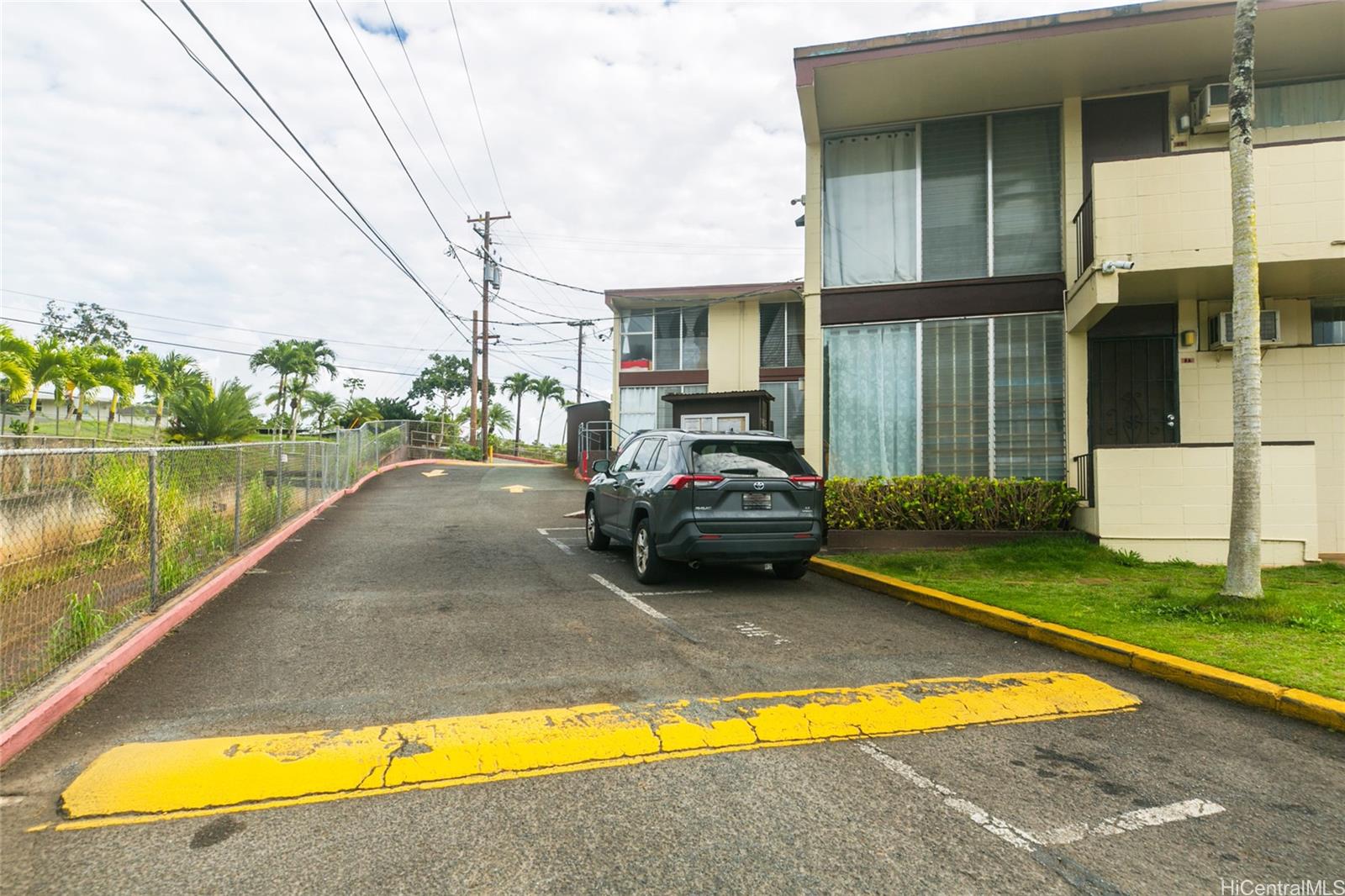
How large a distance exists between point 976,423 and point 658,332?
15187 millimetres

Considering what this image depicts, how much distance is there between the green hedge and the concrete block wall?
2.35 ft

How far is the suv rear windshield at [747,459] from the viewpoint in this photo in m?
7.70

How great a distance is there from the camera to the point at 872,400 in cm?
1149

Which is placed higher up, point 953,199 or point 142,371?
point 953,199

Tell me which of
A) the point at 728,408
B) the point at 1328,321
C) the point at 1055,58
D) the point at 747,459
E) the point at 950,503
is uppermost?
the point at 1055,58

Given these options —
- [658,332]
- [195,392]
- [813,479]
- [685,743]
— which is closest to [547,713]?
[685,743]

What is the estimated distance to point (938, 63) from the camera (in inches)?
401

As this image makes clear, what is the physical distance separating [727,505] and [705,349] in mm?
17376

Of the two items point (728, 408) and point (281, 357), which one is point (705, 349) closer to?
point (728, 408)

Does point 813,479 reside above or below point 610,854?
above

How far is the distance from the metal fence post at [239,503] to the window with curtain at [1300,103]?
14467 mm

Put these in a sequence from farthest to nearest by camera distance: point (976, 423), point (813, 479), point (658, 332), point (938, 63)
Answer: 1. point (658, 332)
2. point (976, 423)
3. point (938, 63)
4. point (813, 479)

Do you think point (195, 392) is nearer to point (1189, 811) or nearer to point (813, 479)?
point (813, 479)

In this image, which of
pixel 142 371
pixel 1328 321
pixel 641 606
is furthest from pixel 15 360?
pixel 1328 321
